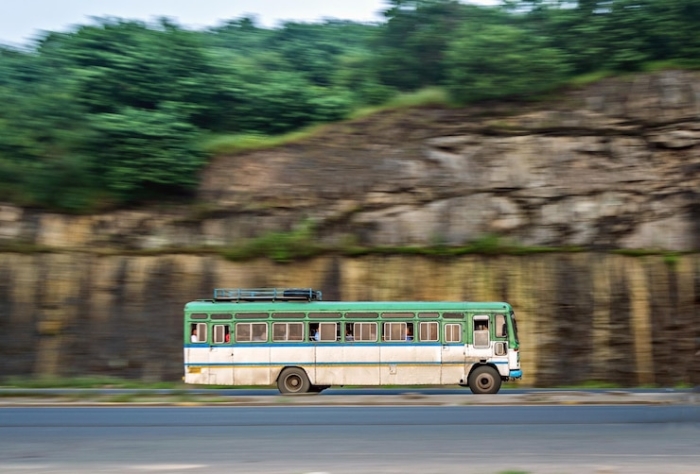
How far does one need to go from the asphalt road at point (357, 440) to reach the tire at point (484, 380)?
5.05 meters

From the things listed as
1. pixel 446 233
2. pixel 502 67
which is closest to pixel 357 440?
pixel 446 233

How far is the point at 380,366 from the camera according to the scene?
23.8 m

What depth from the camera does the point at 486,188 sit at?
113 feet

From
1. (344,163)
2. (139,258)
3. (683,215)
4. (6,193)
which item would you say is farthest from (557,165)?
(6,193)

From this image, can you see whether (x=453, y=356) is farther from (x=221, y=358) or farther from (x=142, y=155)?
(x=142, y=155)

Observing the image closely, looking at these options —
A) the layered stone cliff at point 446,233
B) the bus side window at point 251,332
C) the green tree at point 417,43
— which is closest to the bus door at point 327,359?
the bus side window at point 251,332

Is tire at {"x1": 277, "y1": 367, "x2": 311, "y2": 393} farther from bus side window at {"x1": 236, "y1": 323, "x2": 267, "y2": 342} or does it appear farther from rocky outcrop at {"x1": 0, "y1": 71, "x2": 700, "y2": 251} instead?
rocky outcrop at {"x1": 0, "y1": 71, "x2": 700, "y2": 251}

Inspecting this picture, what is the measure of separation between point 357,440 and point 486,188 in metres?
23.0

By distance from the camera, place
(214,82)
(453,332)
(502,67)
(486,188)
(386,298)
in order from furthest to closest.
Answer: (214,82)
(502,67)
(486,188)
(386,298)
(453,332)

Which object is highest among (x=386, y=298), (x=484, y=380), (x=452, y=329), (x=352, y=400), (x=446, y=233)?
(x=446, y=233)

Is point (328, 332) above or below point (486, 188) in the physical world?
below

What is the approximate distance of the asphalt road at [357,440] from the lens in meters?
10.8

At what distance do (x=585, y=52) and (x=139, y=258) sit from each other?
22596 millimetres

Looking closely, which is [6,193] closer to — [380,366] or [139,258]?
[139,258]
